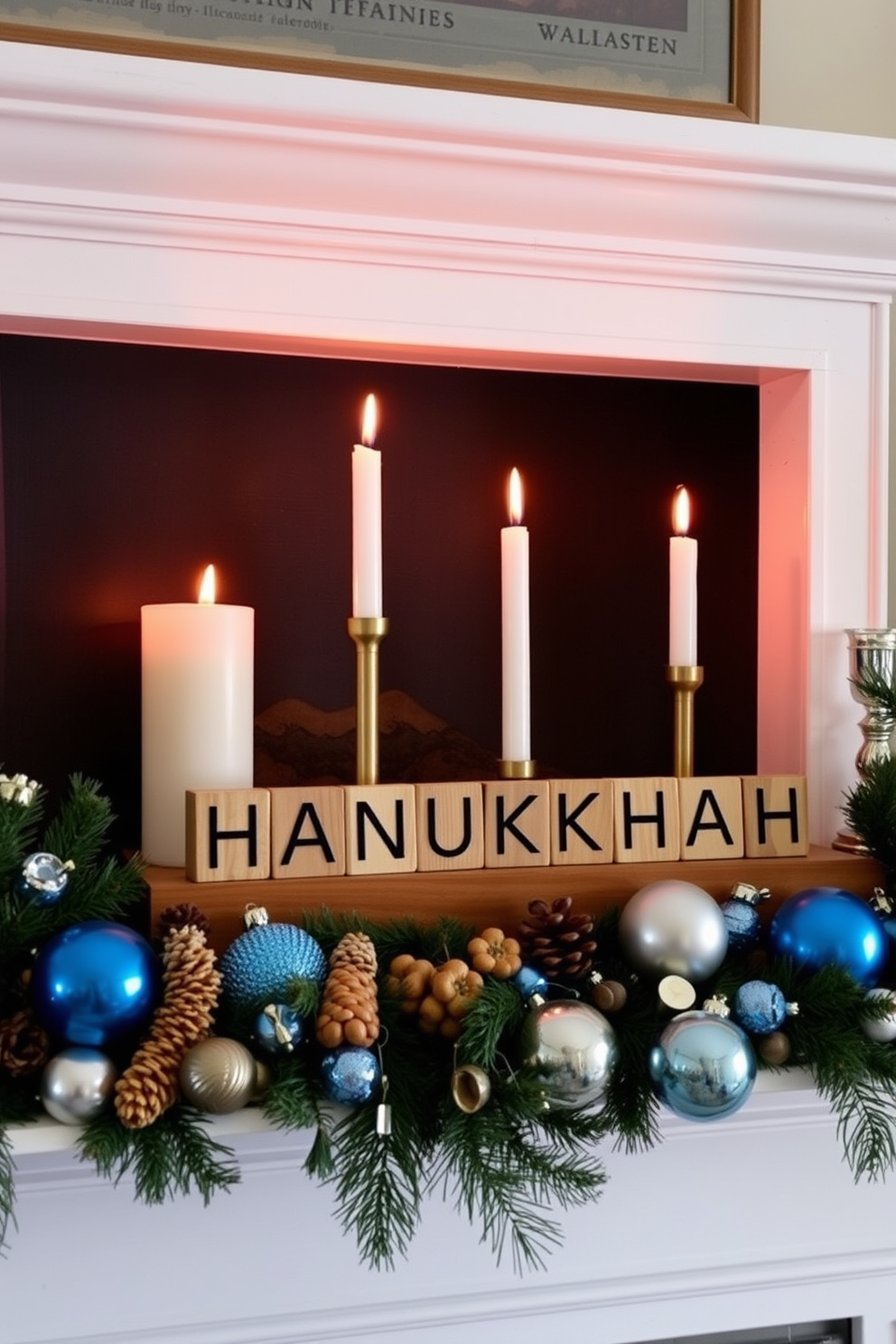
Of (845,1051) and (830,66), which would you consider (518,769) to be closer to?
(845,1051)

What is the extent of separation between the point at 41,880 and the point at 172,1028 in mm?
115

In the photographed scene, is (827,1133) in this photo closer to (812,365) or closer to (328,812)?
(328,812)

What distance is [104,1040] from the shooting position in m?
0.67

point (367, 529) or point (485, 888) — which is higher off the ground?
point (367, 529)

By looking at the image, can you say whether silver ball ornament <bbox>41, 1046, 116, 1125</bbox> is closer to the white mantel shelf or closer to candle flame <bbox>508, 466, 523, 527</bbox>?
the white mantel shelf

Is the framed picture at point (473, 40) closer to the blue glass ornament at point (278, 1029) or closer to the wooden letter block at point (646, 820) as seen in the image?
the wooden letter block at point (646, 820)

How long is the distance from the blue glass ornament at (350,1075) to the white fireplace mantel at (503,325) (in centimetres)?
19

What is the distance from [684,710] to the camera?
0.92 meters

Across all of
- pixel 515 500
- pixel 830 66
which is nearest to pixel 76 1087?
pixel 515 500

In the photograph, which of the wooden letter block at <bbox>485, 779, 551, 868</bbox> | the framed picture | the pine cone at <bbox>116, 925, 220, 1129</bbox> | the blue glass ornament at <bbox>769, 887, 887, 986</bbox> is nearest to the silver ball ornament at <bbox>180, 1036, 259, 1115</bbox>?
the pine cone at <bbox>116, 925, 220, 1129</bbox>

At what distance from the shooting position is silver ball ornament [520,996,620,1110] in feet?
2.22

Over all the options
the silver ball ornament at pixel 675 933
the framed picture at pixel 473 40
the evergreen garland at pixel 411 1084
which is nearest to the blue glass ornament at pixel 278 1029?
the evergreen garland at pixel 411 1084

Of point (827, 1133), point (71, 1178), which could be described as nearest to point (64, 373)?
point (71, 1178)

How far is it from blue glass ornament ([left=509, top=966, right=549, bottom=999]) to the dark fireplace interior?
11.3 inches
